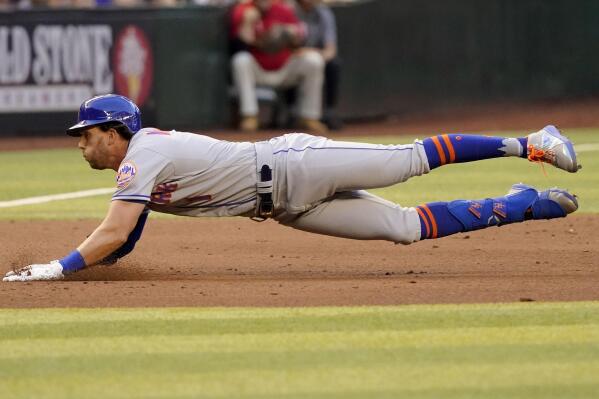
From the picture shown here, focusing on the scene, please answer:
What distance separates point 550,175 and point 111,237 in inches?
279

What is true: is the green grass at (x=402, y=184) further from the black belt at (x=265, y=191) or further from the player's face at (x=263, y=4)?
the black belt at (x=265, y=191)

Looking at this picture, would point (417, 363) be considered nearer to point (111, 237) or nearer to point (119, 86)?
point (111, 237)

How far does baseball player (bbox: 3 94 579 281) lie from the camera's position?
A: 6.57m

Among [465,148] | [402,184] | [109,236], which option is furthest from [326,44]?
[109,236]

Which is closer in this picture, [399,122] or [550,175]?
[550,175]

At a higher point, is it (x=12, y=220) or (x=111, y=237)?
(x=111, y=237)

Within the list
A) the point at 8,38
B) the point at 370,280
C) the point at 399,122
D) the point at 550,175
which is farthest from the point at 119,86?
the point at 370,280

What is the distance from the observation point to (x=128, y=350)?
5180 millimetres

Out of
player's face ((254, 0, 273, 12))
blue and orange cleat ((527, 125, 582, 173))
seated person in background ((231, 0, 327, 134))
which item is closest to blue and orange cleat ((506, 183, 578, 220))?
blue and orange cleat ((527, 125, 582, 173))

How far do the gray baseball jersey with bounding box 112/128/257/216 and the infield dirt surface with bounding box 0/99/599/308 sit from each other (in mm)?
450

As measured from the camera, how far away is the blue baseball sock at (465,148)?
22.0 feet

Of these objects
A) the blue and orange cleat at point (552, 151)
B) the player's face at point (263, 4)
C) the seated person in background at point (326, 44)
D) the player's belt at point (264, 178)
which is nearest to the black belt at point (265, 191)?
the player's belt at point (264, 178)

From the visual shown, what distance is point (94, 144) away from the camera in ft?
21.8

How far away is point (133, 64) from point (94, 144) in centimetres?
1043
